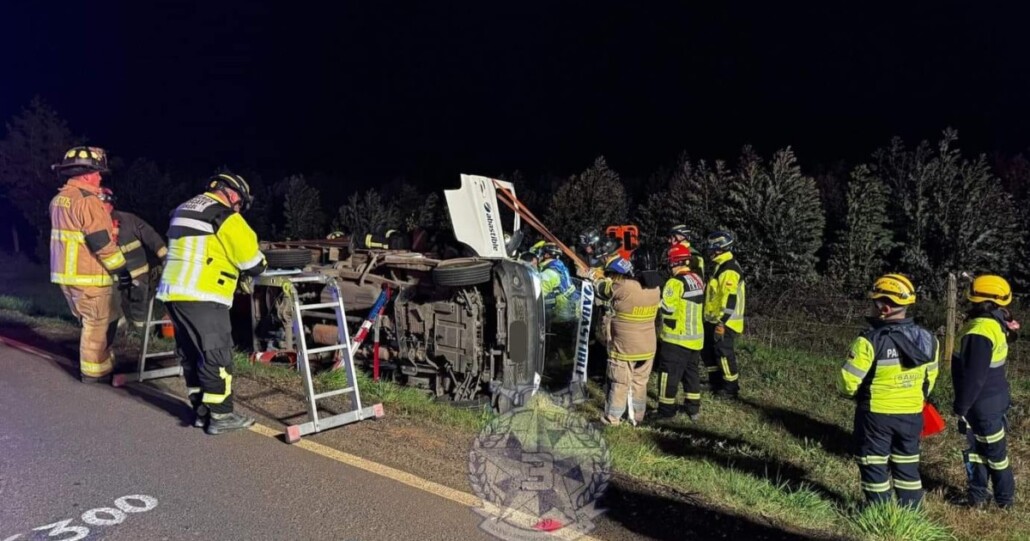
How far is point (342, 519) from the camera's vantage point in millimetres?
3490

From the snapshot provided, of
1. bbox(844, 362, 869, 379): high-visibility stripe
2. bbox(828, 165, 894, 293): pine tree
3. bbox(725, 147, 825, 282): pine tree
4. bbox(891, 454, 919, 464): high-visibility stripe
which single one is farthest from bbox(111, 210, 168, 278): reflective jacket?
bbox(828, 165, 894, 293): pine tree

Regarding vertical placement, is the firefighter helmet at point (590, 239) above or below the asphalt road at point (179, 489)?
above

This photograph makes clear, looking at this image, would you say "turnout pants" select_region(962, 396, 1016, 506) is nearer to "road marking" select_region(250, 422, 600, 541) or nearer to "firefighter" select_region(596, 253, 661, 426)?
"firefighter" select_region(596, 253, 661, 426)

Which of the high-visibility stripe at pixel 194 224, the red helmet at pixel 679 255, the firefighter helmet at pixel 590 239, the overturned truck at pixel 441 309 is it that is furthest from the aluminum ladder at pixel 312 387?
the red helmet at pixel 679 255

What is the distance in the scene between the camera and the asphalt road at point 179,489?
339 centimetres

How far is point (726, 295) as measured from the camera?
23.6ft

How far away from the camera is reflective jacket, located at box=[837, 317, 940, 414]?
12.7ft

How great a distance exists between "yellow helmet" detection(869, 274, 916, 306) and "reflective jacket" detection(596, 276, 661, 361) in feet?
7.82

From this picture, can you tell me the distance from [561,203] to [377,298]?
7.44m

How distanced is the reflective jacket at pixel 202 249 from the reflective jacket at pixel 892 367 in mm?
3810

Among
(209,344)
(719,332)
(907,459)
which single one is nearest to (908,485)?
(907,459)

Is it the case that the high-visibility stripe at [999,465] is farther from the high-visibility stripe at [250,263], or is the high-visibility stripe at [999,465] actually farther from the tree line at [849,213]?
the tree line at [849,213]

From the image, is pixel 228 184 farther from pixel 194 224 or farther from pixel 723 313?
pixel 723 313

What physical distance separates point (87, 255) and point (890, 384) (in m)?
6.31
